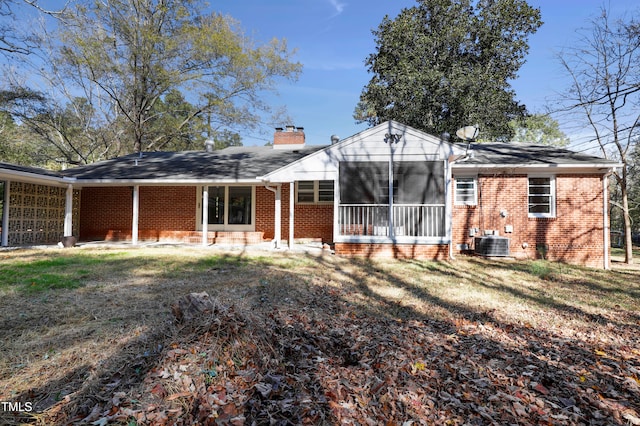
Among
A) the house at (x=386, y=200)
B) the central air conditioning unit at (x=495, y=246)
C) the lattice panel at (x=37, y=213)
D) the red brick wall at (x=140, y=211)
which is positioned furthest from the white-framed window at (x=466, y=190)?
the lattice panel at (x=37, y=213)

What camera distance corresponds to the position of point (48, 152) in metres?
24.0

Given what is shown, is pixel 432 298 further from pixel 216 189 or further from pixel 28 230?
pixel 28 230

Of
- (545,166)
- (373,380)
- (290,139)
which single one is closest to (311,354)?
(373,380)

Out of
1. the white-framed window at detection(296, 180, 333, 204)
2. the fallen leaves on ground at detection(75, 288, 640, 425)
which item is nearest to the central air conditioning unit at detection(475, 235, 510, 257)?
the white-framed window at detection(296, 180, 333, 204)

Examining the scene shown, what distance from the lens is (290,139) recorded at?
1644cm

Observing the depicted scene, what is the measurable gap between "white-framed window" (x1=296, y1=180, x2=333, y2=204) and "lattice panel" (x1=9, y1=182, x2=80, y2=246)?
938cm

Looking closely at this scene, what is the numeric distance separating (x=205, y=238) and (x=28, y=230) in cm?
651

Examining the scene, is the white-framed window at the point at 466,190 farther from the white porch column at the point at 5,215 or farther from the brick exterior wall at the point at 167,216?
the white porch column at the point at 5,215

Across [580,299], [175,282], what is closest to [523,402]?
[580,299]

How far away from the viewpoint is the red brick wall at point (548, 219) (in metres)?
10.5

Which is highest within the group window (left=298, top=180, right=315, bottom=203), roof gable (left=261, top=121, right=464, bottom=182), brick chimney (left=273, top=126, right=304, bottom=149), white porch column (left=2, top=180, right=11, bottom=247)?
Answer: brick chimney (left=273, top=126, right=304, bottom=149)

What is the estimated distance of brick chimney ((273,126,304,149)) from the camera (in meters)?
16.4

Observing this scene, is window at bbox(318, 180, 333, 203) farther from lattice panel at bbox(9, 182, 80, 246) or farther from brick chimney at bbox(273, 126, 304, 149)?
lattice panel at bbox(9, 182, 80, 246)

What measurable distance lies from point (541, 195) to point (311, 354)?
35.6 ft
